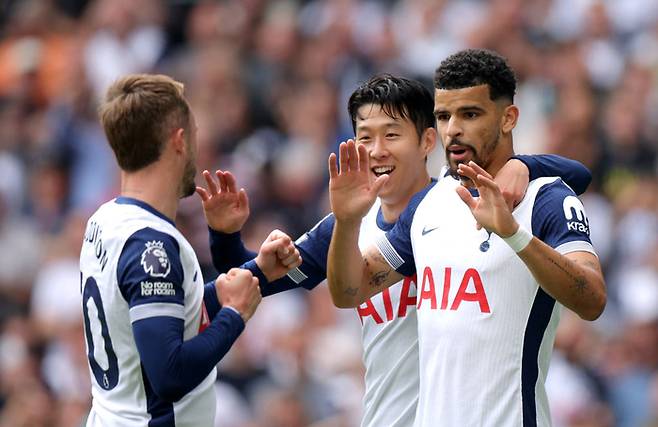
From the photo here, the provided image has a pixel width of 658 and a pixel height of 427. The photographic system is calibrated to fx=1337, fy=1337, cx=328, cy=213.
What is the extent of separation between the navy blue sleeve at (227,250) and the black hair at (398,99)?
0.85 meters

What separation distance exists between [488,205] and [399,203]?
140 cm

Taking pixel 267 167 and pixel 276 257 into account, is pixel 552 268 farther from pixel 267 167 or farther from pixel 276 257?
pixel 267 167

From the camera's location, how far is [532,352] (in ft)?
17.6

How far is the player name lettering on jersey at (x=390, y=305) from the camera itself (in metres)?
6.21

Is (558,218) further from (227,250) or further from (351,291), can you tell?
(227,250)

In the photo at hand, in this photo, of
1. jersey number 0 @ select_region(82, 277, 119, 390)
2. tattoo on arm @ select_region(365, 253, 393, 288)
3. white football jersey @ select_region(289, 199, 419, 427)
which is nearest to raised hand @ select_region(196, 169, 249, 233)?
white football jersey @ select_region(289, 199, 419, 427)

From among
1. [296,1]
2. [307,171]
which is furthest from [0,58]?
[307,171]

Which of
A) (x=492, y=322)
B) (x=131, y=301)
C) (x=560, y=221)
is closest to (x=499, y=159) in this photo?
(x=560, y=221)

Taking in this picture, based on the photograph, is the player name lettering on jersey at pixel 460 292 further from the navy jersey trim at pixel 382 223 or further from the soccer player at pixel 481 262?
the navy jersey trim at pixel 382 223

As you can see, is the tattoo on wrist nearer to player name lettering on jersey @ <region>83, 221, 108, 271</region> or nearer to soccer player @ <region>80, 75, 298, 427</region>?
soccer player @ <region>80, 75, 298, 427</region>

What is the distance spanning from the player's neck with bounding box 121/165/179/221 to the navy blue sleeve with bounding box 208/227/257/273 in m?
1.04

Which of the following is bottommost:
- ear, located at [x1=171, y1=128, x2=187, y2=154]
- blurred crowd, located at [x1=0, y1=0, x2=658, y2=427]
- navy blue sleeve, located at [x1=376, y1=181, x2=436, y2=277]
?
blurred crowd, located at [x1=0, y1=0, x2=658, y2=427]

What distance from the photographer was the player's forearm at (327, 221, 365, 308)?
18.9ft

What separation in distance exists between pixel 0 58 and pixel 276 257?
32.1 feet
